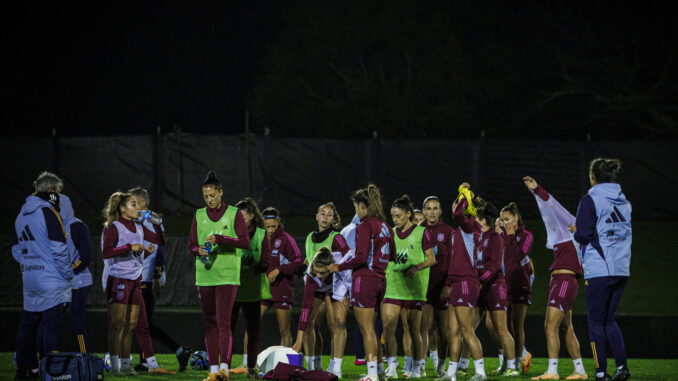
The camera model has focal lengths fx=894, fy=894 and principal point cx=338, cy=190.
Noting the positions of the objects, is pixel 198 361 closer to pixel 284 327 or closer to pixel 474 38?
pixel 284 327

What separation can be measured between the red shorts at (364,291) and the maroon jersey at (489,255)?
1.69 meters

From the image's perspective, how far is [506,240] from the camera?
11.2m

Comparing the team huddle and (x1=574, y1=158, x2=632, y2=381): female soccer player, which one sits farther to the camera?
the team huddle

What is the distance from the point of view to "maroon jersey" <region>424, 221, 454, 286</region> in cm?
1094

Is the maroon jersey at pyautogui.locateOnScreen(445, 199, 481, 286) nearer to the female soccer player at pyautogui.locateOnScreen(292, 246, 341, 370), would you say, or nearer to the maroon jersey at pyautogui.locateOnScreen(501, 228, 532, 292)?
the female soccer player at pyautogui.locateOnScreen(292, 246, 341, 370)

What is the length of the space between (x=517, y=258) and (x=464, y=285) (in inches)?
77.0

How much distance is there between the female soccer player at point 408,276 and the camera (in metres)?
9.96

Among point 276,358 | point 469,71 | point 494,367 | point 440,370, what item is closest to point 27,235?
point 276,358

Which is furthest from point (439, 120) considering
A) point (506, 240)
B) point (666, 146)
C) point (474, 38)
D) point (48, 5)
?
point (506, 240)

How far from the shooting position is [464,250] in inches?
376

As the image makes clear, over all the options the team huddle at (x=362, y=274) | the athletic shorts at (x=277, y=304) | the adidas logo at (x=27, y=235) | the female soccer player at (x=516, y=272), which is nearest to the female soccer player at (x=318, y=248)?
the team huddle at (x=362, y=274)

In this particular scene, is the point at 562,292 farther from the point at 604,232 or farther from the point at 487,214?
the point at 604,232

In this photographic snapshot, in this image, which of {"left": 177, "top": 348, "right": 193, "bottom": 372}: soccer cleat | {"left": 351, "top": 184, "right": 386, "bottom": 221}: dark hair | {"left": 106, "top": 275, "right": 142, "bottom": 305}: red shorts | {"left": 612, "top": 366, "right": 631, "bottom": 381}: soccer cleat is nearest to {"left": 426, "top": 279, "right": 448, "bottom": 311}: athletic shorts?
{"left": 351, "top": 184, "right": 386, "bottom": 221}: dark hair

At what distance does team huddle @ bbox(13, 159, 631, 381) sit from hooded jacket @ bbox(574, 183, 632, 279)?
0.04 feet
